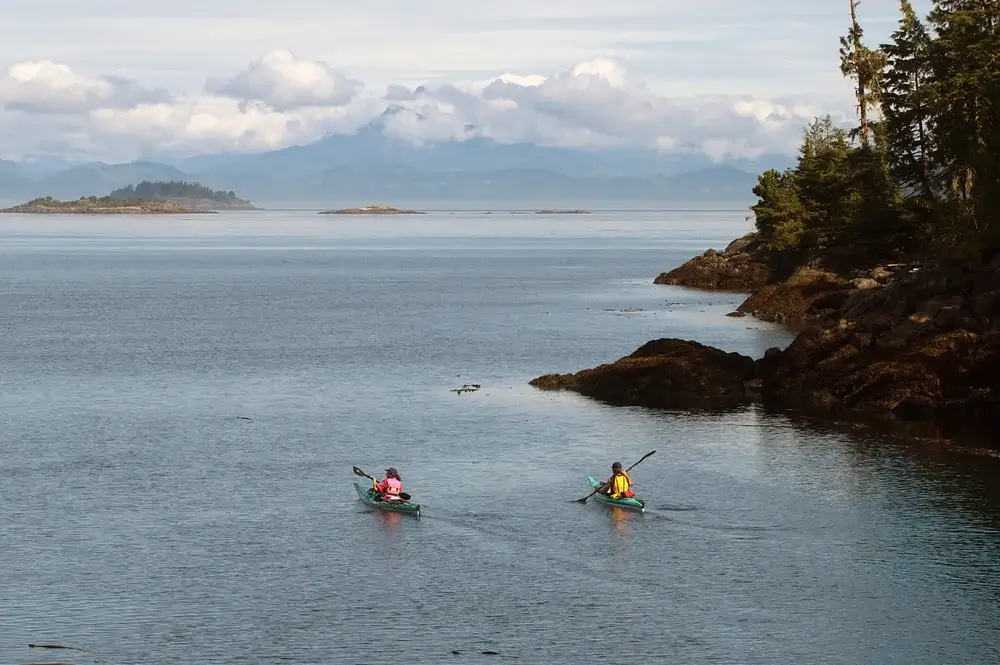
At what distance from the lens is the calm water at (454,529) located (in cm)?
3750

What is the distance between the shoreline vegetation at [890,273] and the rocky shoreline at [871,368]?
0.08 m

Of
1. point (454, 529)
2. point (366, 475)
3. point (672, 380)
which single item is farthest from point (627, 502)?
point (672, 380)

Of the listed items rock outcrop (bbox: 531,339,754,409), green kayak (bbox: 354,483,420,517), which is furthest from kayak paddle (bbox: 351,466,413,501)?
rock outcrop (bbox: 531,339,754,409)

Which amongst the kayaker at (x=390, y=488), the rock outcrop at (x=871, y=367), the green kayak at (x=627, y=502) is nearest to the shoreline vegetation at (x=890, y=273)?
the rock outcrop at (x=871, y=367)

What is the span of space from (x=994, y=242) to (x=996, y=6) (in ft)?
101

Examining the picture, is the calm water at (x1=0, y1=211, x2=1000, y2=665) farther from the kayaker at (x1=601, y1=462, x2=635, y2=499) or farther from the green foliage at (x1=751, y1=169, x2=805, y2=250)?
the green foliage at (x1=751, y1=169, x2=805, y2=250)

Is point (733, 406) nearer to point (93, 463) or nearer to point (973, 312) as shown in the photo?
point (973, 312)

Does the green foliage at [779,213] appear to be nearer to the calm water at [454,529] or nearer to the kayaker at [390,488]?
the calm water at [454,529]

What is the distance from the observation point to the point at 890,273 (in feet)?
324

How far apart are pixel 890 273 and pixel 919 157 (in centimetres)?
1673

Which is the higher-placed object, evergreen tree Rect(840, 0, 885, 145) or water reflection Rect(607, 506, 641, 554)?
evergreen tree Rect(840, 0, 885, 145)

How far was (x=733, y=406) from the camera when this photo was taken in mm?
72000

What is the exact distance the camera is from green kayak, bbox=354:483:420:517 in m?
50.1

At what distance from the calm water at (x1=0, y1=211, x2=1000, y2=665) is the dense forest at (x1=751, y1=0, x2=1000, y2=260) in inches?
1040
